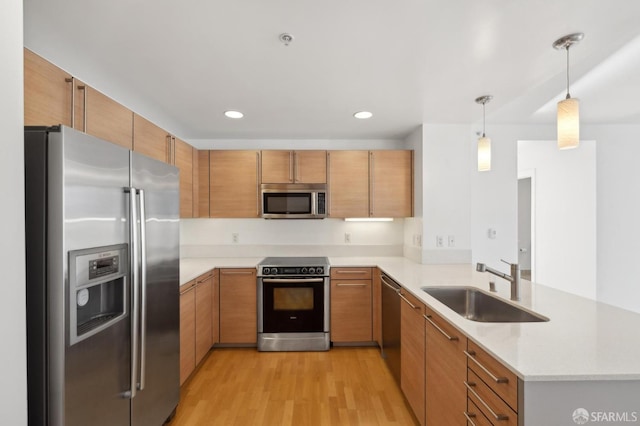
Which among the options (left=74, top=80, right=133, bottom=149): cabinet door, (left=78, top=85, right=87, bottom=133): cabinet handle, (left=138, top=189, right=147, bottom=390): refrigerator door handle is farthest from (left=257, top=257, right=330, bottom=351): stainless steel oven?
(left=78, top=85, right=87, bottom=133): cabinet handle

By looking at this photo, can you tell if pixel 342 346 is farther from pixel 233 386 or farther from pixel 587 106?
pixel 587 106

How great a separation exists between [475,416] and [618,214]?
3.50 metres

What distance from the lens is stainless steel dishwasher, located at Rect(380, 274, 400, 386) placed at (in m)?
2.51

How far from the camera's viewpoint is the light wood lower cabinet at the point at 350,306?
330cm

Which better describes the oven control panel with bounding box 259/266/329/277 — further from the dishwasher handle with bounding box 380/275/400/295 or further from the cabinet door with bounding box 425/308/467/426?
the cabinet door with bounding box 425/308/467/426

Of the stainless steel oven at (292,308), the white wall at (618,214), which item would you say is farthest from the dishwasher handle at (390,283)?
the white wall at (618,214)

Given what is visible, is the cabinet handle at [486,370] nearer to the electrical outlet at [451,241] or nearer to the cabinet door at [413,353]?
the cabinet door at [413,353]

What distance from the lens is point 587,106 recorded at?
2.93 m

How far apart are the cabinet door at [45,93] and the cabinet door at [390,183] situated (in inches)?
108

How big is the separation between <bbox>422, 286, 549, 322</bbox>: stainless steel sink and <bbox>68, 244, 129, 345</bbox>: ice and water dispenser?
1.87m

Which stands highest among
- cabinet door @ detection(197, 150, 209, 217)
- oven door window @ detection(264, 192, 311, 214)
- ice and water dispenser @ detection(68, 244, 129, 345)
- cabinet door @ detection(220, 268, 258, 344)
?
cabinet door @ detection(197, 150, 209, 217)

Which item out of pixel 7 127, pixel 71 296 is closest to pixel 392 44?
pixel 7 127

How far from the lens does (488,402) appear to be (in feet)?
3.97

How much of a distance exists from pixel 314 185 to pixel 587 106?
2712 mm
